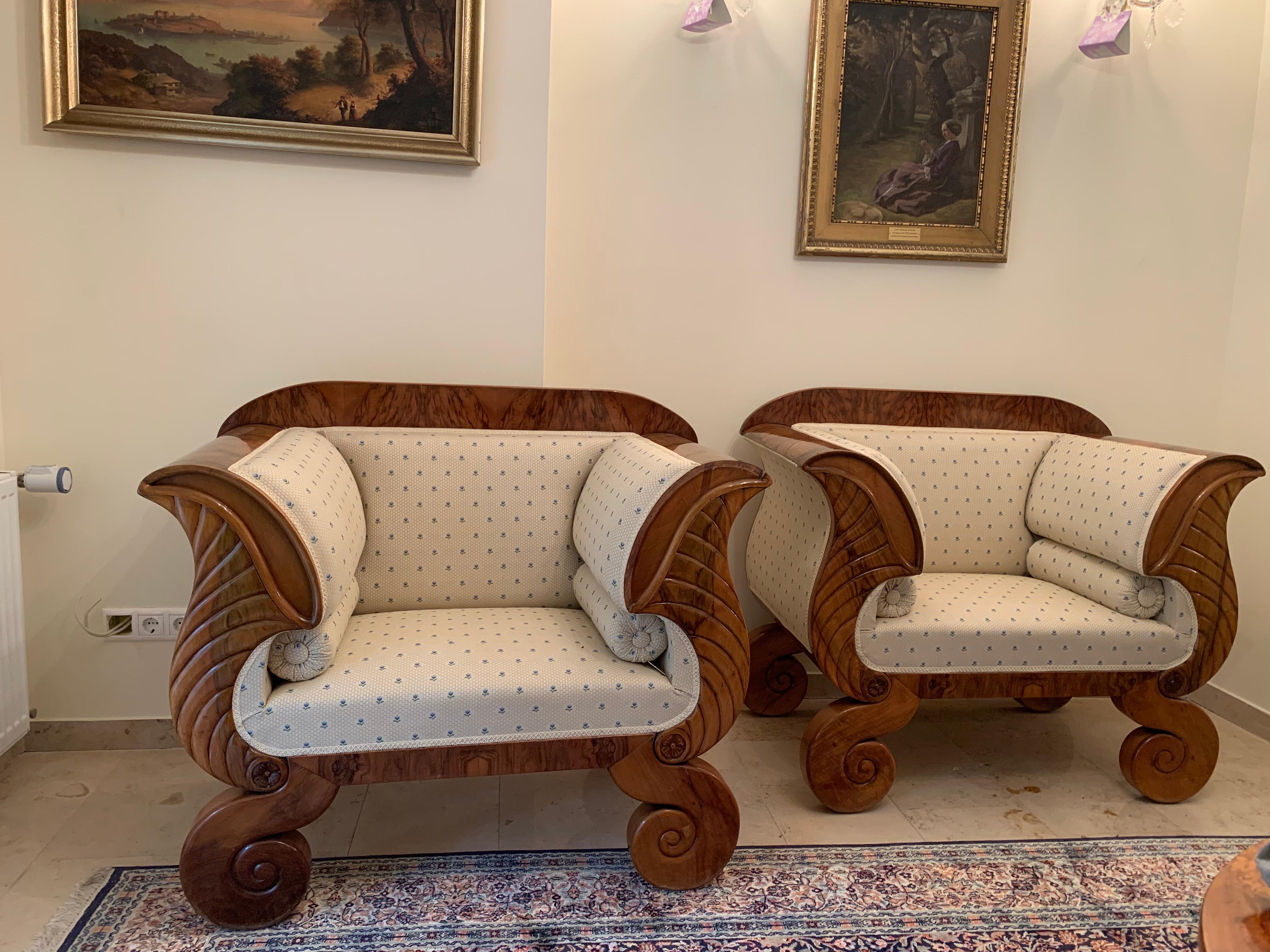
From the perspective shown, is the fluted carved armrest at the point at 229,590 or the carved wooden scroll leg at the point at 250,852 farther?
the carved wooden scroll leg at the point at 250,852

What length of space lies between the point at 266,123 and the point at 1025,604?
2.18 meters

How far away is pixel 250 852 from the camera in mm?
1594

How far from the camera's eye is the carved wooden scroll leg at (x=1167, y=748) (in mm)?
2166

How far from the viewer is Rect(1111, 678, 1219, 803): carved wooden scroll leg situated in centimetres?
217

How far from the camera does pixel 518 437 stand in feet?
7.07

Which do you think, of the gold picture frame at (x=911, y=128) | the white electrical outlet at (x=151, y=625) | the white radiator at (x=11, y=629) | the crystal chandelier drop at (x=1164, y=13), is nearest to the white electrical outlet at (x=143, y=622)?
the white electrical outlet at (x=151, y=625)

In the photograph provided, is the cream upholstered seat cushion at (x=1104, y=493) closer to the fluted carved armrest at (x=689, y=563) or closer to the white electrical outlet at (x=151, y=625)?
the fluted carved armrest at (x=689, y=563)

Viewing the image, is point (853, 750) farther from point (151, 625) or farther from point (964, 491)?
point (151, 625)

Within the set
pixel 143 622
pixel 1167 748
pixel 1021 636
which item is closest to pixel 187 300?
pixel 143 622

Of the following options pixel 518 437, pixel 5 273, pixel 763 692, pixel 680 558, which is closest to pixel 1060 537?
pixel 763 692

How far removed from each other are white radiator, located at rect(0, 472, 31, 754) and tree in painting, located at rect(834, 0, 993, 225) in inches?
89.3

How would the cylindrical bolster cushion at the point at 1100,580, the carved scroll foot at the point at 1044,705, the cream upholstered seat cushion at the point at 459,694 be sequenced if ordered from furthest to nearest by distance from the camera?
the carved scroll foot at the point at 1044,705
the cylindrical bolster cushion at the point at 1100,580
the cream upholstered seat cushion at the point at 459,694

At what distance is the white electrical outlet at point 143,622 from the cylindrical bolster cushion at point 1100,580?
69.9 inches

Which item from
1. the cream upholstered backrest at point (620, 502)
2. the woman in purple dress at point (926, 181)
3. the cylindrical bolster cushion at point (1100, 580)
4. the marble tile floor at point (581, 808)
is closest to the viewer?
the cream upholstered backrest at point (620, 502)
